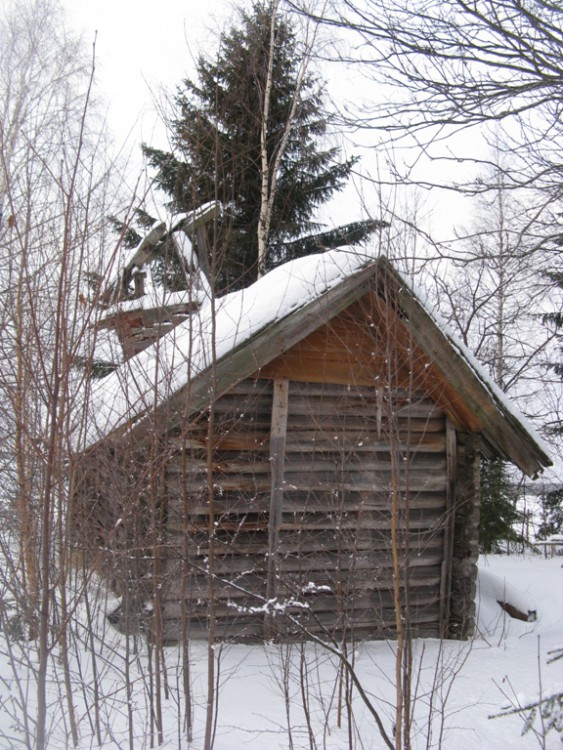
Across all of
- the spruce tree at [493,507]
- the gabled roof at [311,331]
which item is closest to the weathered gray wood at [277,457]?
the gabled roof at [311,331]

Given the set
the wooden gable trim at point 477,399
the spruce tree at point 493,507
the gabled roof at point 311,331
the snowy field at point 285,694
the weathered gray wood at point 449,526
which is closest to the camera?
the snowy field at point 285,694

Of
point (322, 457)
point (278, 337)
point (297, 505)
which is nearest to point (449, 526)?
point (322, 457)

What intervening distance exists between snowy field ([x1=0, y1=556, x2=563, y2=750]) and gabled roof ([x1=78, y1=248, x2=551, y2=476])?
1.91 meters

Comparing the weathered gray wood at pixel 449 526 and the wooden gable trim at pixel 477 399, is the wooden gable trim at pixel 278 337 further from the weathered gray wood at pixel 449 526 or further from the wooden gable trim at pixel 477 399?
the weathered gray wood at pixel 449 526

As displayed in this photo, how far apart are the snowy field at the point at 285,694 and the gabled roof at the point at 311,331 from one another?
6.28ft

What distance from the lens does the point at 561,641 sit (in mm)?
7367

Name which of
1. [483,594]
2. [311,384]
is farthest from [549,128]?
[483,594]

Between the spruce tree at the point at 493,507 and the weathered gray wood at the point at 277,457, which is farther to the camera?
the spruce tree at the point at 493,507

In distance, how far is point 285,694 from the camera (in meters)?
4.16

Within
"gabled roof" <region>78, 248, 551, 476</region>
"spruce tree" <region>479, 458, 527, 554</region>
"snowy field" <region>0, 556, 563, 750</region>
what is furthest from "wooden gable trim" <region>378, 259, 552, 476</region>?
"spruce tree" <region>479, 458, 527, 554</region>

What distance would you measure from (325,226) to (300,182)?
130cm

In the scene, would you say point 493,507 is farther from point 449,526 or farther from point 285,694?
point 285,694

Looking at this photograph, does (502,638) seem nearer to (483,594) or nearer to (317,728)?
(483,594)

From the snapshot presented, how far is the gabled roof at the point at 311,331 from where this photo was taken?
5586mm
